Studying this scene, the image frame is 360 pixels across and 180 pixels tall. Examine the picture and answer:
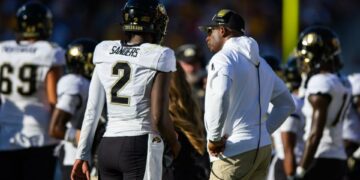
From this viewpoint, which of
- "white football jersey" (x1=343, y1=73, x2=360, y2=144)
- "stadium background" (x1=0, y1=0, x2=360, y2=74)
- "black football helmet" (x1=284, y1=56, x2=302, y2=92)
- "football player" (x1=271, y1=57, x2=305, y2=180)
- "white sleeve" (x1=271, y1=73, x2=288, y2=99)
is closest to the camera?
"white sleeve" (x1=271, y1=73, x2=288, y2=99)

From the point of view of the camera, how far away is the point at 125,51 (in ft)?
17.8

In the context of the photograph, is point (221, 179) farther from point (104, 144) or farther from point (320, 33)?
point (320, 33)

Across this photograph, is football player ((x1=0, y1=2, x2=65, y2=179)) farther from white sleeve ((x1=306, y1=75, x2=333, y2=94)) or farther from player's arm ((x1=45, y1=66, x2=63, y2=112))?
white sleeve ((x1=306, y1=75, x2=333, y2=94))

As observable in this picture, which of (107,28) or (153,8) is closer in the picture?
(153,8)

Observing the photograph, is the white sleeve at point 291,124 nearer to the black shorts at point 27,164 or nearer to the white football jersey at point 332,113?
the white football jersey at point 332,113

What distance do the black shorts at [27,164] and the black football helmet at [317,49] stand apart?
210cm

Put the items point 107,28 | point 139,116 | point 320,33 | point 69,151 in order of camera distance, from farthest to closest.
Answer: point 107,28, point 320,33, point 69,151, point 139,116

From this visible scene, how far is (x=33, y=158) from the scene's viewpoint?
723 cm

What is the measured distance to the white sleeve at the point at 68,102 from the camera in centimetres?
695

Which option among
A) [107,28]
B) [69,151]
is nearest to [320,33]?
[69,151]

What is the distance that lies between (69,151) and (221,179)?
184 cm

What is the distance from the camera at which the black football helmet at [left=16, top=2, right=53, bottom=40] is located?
298 inches

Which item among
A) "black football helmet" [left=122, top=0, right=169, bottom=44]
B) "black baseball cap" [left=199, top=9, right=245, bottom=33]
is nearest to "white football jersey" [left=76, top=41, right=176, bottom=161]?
"black football helmet" [left=122, top=0, right=169, bottom=44]

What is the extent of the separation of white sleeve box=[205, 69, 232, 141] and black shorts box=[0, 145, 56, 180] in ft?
6.96
